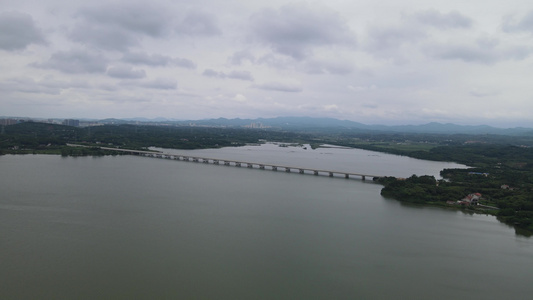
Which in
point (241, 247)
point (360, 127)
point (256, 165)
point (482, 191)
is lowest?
point (241, 247)

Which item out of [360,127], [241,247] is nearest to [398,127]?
[360,127]

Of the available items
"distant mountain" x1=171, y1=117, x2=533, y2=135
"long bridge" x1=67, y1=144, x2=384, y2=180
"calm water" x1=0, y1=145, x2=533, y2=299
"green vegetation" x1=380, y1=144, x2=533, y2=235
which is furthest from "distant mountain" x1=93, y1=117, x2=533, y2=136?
"calm water" x1=0, y1=145, x2=533, y2=299

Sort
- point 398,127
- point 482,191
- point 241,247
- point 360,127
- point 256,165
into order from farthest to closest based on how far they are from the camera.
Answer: point 360,127 → point 398,127 → point 256,165 → point 482,191 → point 241,247

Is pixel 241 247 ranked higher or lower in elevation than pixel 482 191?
lower

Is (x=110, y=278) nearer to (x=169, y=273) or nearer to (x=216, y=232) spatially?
(x=169, y=273)

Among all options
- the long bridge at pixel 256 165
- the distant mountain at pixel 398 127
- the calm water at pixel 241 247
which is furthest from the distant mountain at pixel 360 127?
the calm water at pixel 241 247

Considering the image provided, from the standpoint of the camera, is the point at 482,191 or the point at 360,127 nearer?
the point at 482,191

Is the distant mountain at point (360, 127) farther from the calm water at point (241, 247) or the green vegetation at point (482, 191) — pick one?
the calm water at point (241, 247)

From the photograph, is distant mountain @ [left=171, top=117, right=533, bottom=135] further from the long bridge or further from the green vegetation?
the long bridge

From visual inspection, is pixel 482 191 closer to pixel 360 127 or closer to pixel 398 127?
pixel 398 127
